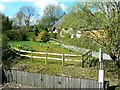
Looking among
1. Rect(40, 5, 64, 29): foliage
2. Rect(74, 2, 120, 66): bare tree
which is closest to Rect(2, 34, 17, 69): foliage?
Rect(40, 5, 64, 29): foliage

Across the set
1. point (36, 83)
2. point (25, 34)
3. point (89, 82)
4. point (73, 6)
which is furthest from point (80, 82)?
point (25, 34)

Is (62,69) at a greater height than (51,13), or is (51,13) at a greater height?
(51,13)

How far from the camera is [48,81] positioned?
8.49 feet

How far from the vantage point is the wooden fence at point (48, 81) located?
2371 mm

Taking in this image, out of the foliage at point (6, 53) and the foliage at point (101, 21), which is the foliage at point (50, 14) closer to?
the foliage at point (101, 21)

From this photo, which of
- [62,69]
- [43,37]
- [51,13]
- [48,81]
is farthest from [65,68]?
[51,13]

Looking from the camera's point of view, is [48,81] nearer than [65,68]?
Yes

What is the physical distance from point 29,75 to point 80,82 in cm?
66

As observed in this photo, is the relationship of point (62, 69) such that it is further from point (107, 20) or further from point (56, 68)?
point (107, 20)

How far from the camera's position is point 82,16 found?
2859mm

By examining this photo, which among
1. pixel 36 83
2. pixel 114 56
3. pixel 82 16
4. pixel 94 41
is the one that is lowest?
pixel 36 83

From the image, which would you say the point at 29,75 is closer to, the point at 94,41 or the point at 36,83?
the point at 36,83

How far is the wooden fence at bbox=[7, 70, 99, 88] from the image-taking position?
2371mm

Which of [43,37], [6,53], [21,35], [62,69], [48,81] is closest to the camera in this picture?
[48,81]
